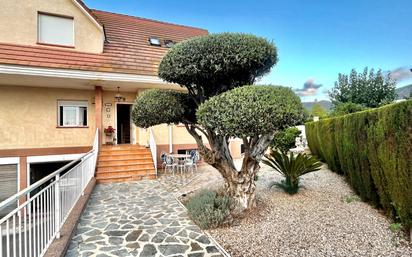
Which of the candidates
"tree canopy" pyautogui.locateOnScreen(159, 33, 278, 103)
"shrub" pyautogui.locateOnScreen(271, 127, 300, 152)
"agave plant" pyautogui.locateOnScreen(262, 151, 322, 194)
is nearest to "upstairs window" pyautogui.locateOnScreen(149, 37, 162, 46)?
"tree canopy" pyautogui.locateOnScreen(159, 33, 278, 103)

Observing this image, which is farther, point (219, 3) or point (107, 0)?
point (107, 0)

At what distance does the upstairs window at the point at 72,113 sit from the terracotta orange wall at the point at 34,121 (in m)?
0.25

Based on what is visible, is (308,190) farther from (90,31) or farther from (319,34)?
(90,31)

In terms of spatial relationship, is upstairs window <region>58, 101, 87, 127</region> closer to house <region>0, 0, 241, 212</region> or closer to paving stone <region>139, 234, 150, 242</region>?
house <region>0, 0, 241, 212</region>

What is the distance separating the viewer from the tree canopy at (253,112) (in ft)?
12.4

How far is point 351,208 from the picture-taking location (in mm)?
5062

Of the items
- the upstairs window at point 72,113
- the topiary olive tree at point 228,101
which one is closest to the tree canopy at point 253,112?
the topiary olive tree at point 228,101

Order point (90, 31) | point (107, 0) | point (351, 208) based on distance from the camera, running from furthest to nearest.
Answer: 1. point (107, 0)
2. point (90, 31)
3. point (351, 208)

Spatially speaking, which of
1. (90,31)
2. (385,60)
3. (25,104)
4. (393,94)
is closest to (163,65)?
(90,31)

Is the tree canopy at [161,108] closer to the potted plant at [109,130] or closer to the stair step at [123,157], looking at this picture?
the stair step at [123,157]

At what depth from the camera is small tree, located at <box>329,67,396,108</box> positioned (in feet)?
60.8

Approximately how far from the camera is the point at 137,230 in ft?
15.2

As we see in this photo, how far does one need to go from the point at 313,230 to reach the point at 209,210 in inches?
75.3

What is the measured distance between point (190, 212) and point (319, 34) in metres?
11.4
